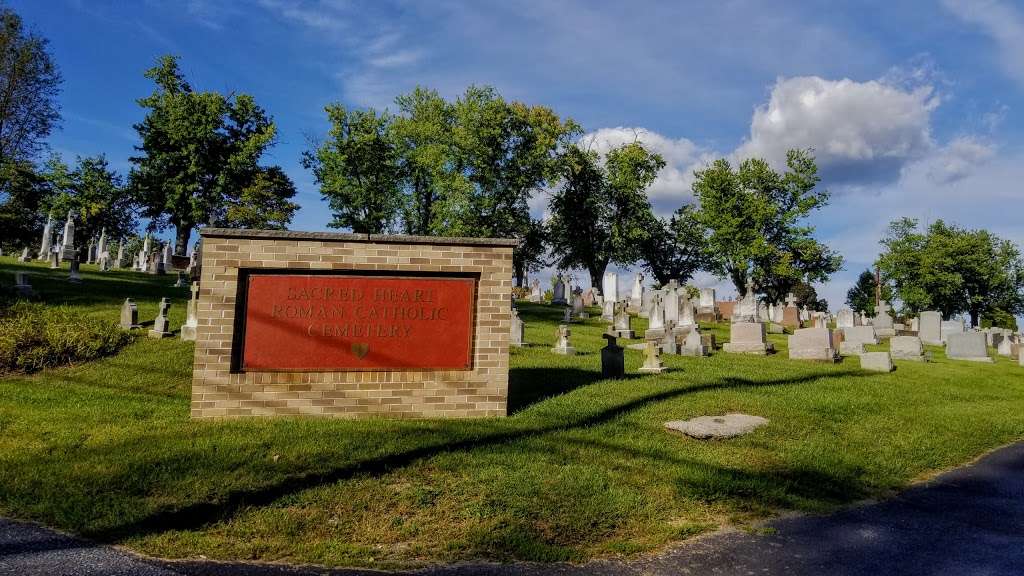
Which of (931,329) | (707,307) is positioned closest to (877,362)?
(931,329)

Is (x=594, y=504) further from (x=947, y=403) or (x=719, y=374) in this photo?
(x=947, y=403)

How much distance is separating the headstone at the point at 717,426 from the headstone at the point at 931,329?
23150 millimetres

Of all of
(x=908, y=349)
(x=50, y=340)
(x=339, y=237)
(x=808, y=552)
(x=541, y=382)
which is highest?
(x=339, y=237)

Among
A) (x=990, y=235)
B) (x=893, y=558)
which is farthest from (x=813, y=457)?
(x=990, y=235)

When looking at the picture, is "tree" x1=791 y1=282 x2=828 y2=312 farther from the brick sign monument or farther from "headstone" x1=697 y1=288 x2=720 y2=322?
the brick sign monument

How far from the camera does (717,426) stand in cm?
637

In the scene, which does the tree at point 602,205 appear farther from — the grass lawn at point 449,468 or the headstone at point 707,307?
the grass lawn at point 449,468

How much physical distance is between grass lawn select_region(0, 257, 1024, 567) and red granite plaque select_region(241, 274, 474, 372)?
710 millimetres

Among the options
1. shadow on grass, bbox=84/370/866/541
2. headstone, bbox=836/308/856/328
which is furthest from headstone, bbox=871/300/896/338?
shadow on grass, bbox=84/370/866/541

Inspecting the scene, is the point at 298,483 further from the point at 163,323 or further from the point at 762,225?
the point at 762,225

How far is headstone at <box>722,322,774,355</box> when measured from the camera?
15.9 m

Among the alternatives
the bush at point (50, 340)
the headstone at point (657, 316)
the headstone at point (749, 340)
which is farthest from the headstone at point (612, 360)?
the headstone at point (657, 316)

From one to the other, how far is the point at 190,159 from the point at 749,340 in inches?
1383

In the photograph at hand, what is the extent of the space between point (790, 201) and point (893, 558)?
46.0 metres
